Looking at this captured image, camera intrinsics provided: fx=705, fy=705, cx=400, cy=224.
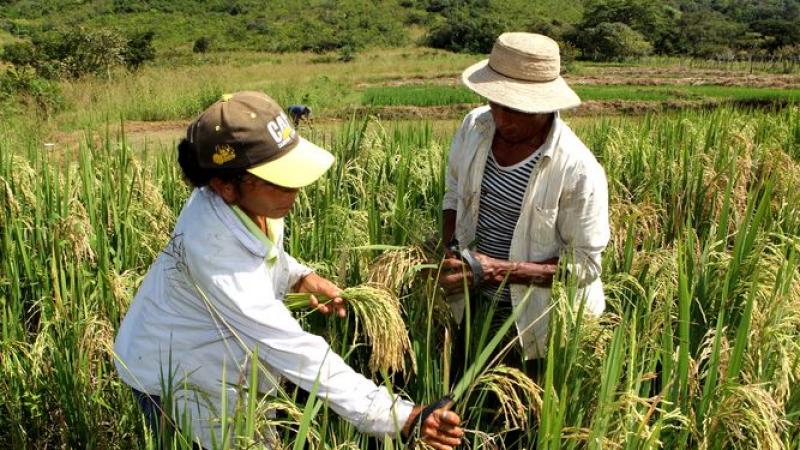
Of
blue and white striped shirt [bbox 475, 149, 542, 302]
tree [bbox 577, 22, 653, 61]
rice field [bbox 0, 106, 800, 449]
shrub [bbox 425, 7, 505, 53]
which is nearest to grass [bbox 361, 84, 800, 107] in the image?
rice field [bbox 0, 106, 800, 449]

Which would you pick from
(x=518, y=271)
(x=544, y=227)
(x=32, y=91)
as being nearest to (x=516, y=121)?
(x=544, y=227)

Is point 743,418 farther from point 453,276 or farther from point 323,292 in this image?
point 323,292

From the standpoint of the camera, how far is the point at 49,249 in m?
2.72

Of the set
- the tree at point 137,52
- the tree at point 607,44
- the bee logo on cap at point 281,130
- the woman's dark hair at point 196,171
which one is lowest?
the tree at point 607,44

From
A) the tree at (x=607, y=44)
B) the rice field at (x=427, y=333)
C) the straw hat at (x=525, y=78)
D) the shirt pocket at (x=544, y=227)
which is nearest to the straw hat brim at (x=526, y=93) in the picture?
the straw hat at (x=525, y=78)

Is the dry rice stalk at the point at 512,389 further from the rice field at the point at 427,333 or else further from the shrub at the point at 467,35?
the shrub at the point at 467,35

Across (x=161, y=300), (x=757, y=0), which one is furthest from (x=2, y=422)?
(x=757, y=0)

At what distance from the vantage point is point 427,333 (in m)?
1.97

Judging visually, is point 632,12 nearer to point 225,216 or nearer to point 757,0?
point 225,216

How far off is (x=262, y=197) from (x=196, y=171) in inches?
6.4

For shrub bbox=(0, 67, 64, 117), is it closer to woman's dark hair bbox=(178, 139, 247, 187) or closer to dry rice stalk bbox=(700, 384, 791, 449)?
woman's dark hair bbox=(178, 139, 247, 187)

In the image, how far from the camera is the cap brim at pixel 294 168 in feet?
5.09

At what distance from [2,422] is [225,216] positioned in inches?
50.7

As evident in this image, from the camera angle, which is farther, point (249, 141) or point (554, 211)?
point (554, 211)
